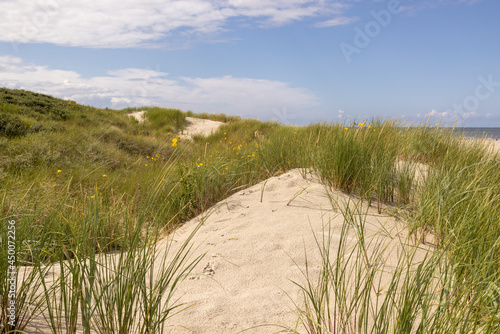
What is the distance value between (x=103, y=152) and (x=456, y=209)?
297 inches

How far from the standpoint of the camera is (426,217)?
9.04ft

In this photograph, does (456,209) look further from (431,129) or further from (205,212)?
(431,129)

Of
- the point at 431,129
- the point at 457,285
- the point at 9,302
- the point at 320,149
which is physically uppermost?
the point at 431,129

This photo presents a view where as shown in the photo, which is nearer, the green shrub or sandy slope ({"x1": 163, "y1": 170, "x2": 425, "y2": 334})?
sandy slope ({"x1": 163, "y1": 170, "x2": 425, "y2": 334})

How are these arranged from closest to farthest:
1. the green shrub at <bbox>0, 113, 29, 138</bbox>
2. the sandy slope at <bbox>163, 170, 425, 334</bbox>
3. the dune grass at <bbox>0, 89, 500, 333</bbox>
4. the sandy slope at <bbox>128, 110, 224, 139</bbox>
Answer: the dune grass at <bbox>0, 89, 500, 333</bbox> → the sandy slope at <bbox>163, 170, 425, 334</bbox> → the green shrub at <bbox>0, 113, 29, 138</bbox> → the sandy slope at <bbox>128, 110, 224, 139</bbox>

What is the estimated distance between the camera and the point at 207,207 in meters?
4.27

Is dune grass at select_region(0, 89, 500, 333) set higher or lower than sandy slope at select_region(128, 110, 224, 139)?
lower

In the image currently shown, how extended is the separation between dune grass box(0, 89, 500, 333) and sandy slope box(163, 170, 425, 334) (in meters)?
0.16

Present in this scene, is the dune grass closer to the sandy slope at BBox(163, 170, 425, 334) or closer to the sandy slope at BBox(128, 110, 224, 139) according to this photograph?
the sandy slope at BBox(163, 170, 425, 334)

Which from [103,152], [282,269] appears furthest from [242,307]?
[103,152]

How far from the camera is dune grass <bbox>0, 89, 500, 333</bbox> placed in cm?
158

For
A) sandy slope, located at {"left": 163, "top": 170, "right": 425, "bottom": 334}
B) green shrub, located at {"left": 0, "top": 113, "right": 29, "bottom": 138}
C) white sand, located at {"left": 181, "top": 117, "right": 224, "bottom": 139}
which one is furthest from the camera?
white sand, located at {"left": 181, "top": 117, "right": 224, "bottom": 139}

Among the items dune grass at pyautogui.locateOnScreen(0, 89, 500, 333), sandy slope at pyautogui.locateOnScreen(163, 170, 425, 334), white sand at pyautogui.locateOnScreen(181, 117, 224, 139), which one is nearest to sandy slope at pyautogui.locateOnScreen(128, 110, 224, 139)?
white sand at pyautogui.locateOnScreen(181, 117, 224, 139)

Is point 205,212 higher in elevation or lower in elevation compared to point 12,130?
lower
